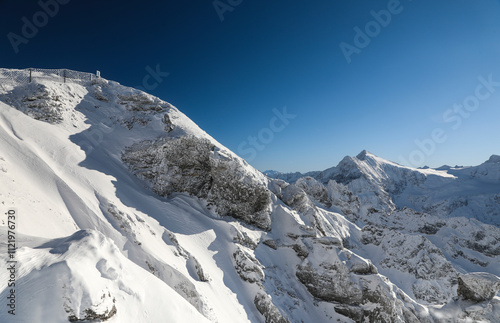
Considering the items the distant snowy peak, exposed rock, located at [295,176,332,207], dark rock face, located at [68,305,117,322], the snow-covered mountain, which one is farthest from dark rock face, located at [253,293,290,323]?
the distant snowy peak

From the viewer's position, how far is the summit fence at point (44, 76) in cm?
2742

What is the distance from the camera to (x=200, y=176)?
26.9 m

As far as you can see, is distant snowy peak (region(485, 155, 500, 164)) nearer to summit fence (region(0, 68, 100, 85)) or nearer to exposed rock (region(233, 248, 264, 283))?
exposed rock (region(233, 248, 264, 283))

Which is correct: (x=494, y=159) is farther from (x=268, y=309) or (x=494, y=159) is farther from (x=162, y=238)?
(x=162, y=238)

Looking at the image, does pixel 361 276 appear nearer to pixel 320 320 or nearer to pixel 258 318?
pixel 320 320

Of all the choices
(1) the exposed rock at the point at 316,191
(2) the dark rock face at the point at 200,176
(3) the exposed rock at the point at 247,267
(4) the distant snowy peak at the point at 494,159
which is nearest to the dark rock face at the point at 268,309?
(3) the exposed rock at the point at 247,267

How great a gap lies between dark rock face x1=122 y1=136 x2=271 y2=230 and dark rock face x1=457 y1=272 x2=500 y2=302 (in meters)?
18.9

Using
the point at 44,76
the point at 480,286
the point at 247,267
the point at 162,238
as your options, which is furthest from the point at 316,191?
the point at 44,76

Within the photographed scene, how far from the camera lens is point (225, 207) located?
2555cm

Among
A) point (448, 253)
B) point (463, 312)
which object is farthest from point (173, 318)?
point (448, 253)

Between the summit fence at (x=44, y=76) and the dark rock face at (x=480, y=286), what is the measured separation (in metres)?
50.8

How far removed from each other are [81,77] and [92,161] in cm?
2052

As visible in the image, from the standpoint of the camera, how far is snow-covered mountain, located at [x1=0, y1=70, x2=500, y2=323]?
7.08 meters

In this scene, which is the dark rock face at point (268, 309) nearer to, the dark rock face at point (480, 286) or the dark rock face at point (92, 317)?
the dark rock face at point (92, 317)
